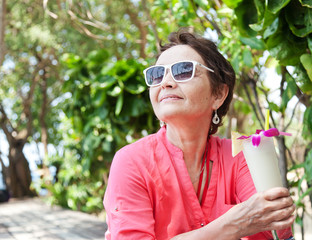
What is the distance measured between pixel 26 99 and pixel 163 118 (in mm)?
9651

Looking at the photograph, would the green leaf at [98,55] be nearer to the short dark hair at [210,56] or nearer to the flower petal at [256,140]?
the short dark hair at [210,56]

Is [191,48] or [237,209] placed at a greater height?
[191,48]

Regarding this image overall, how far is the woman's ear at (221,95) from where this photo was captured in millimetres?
1905

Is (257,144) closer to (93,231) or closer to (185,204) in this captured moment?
(185,204)

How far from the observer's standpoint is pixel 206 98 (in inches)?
70.1

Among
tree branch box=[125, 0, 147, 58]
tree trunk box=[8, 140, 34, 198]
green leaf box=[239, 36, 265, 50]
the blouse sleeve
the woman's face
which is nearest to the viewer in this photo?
the blouse sleeve

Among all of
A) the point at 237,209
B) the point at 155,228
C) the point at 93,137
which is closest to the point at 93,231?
the point at 93,137

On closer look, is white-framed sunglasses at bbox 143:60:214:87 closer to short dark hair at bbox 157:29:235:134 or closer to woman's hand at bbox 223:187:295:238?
short dark hair at bbox 157:29:235:134

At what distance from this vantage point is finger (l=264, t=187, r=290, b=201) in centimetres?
133

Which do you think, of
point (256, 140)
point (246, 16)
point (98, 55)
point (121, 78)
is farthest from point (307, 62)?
point (98, 55)

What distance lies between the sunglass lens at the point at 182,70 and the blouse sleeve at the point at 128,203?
38 centimetres

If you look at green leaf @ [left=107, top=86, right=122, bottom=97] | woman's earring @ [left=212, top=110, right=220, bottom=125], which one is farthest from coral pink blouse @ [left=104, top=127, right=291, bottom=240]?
green leaf @ [left=107, top=86, right=122, bottom=97]

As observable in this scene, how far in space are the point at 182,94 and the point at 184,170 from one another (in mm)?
333

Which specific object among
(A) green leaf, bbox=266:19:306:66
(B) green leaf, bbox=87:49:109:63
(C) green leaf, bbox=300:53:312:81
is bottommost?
(C) green leaf, bbox=300:53:312:81
